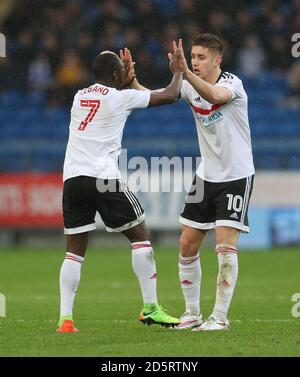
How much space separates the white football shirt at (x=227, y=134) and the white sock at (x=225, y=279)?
58 cm

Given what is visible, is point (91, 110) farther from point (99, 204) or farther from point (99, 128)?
point (99, 204)

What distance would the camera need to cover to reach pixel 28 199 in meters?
18.6

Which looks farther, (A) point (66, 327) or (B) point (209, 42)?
(B) point (209, 42)

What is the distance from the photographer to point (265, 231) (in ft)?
59.6

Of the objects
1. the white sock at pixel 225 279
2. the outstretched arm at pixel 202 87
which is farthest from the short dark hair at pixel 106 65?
the white sock at pixel 225 279

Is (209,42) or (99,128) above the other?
(209,42)

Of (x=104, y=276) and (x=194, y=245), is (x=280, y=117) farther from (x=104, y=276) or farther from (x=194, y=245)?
(x=194, y=245)

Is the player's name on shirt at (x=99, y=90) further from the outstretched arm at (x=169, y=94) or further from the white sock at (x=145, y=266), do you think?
the white sock at (x=145, y=266)

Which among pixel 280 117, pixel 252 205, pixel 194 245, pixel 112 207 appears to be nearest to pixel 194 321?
pixel 194 245

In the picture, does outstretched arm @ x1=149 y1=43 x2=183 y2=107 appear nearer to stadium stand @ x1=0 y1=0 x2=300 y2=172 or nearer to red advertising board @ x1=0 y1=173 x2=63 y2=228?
red advertising board @ x1=0 y1=173 x2=63 y2=228

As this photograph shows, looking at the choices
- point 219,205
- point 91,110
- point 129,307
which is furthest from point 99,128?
point 129,307

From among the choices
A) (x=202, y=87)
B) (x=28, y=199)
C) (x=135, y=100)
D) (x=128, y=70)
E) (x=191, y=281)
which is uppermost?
(x=128, y=70)

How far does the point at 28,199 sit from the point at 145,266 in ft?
35.6

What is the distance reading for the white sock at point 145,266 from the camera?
7.99 metres
